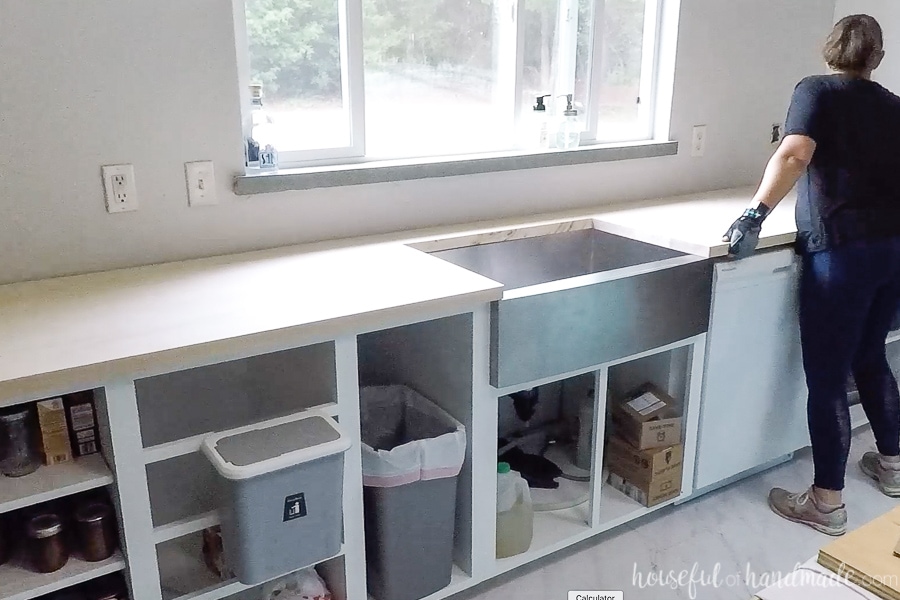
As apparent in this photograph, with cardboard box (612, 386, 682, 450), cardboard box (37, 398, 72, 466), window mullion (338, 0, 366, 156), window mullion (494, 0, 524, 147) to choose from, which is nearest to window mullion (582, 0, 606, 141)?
window mullion (494, 0, 524, 147)

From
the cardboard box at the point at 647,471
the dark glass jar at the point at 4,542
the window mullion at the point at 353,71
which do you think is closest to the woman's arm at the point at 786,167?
the cardboard box at the point at 647,471

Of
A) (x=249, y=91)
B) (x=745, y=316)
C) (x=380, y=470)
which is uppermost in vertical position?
(x=249, y=91)

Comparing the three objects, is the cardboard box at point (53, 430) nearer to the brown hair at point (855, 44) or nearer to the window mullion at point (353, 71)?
the window mullion at point (353, 71)

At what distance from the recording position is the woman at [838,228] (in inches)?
82.2

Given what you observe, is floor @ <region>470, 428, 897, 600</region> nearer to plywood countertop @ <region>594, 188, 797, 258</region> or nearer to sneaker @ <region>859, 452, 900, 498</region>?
sneaker @ <region>859, 452, 900, 498</region>

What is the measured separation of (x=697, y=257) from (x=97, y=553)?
166 centimetres

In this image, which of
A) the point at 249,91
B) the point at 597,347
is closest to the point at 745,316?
the point at 597,347

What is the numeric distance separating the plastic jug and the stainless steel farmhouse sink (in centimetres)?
36

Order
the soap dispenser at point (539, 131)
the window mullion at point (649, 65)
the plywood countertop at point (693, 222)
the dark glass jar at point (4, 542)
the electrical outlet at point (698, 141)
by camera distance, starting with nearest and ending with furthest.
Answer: the dark glass jar at point (4, 542) < the plywood countertop at point (693, 222) < the soap dispenser at point (539, 131) < the window mullion at point (649, 65) < the electrical outlet at point (698, 141)

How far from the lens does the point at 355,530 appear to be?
1795mm

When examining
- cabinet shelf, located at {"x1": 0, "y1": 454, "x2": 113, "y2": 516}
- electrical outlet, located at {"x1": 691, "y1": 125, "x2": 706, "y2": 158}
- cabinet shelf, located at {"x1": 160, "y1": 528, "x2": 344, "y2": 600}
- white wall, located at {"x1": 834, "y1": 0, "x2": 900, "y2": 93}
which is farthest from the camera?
white wall, located at {"x1": 834, "y1": 0, "x2": 900, "y2": 93}

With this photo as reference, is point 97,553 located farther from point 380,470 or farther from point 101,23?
point 101,23

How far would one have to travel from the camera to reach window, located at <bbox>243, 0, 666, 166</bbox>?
219 cm

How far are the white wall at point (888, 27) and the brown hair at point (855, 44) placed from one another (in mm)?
1265
